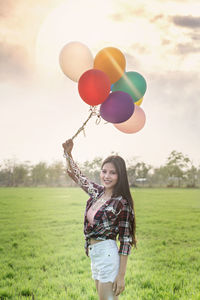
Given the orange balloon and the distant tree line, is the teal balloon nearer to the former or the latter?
the orange balloon

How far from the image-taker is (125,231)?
7.98ft

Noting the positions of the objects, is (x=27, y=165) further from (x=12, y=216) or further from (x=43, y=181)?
(x=12, y=216)

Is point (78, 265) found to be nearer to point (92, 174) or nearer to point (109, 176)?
point (109, 176)

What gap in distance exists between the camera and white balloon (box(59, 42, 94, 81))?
10.7ft

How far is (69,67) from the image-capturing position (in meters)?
3.33

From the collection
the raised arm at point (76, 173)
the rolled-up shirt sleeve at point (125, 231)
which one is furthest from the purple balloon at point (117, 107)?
the rolled-up shirt sleeve at point (125, 231)

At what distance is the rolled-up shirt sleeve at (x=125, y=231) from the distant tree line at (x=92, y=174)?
58743 millimetres

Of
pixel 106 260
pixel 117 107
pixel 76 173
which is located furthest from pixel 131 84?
pixel 106 260

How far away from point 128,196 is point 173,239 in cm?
553

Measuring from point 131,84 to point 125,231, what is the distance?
1574 mm

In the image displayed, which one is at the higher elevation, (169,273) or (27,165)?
(27,165)

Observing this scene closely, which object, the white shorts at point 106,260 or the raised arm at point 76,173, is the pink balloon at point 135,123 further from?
the white shorts at point 106,260

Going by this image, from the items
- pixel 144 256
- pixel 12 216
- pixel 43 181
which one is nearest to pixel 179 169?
pixel 43 181

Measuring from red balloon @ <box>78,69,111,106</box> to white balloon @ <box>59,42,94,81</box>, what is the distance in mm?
316
